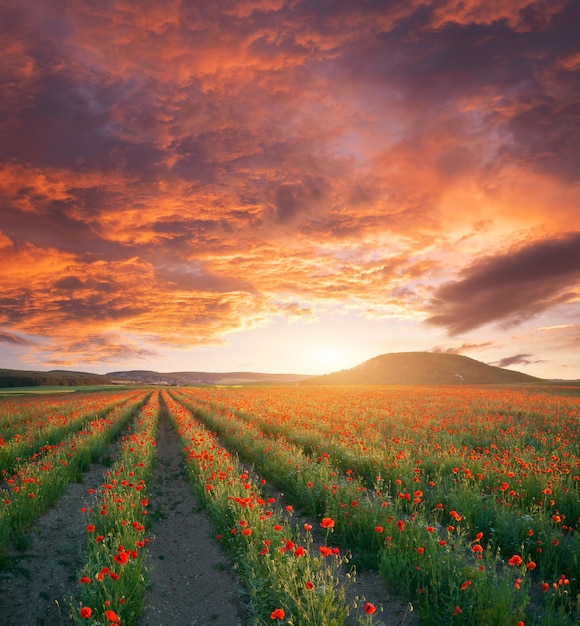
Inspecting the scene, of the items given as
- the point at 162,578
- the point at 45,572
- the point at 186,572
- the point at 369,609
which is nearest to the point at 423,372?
the point at 186,572

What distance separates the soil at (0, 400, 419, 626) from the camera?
5.41 metres

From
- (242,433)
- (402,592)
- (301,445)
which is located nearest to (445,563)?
(402,592)

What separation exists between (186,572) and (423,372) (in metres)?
121

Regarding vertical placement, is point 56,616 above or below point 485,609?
below

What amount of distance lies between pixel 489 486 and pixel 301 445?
21.3 feet

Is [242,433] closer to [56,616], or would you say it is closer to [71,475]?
[71,475]

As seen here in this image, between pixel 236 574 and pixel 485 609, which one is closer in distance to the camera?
pixel 485 609

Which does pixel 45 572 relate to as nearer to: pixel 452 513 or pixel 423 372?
pixel 452 513

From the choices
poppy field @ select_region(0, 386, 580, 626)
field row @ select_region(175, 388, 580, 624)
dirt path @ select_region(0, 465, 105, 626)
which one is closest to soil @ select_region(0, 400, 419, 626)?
dirt path @ select_region(0, 465, 105, 626)

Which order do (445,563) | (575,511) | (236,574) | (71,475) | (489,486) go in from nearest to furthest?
(445,563) → (236,574) → (575,511) → (489,486) → (71,475)

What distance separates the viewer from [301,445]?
46.0ft

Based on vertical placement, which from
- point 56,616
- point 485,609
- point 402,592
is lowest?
point 56,616

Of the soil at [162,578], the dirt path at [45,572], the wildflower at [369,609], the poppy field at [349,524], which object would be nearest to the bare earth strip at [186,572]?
the soil at [162,578]

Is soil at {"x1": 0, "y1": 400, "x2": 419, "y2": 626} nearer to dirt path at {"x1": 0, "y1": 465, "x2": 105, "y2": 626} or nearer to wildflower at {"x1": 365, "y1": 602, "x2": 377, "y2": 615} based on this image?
dirt path at {"x1": 0, "y1": 465, "x2": 105, "y2": 626}
